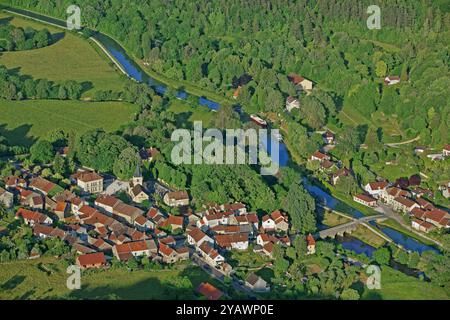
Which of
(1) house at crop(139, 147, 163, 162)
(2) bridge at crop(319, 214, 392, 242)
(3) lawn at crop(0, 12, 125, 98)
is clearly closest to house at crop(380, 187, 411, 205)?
(2) bridge at crop(319, 214, 392, 242)

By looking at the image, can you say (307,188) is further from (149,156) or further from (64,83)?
(64,83)

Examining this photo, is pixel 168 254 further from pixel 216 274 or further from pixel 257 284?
pixel 257 284

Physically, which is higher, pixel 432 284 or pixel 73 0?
pixel 73 0

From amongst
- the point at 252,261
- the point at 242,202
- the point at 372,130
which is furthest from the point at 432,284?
the point at 372,130

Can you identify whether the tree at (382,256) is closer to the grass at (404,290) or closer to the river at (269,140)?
the river at (269,140)

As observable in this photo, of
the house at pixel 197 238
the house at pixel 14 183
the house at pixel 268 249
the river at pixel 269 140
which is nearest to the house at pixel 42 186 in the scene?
the house at pixel 14 183

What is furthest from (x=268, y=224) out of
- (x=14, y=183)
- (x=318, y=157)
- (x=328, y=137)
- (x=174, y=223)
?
(x=328, y=137)

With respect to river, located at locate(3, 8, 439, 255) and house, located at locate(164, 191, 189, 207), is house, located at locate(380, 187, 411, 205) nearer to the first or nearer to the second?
river, located at locate(3, 8, 439, 255)
